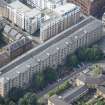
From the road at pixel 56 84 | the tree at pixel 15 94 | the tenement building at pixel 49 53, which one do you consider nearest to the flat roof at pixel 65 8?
the tenement building at pixel 49 53

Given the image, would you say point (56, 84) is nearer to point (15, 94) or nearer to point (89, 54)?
point (15, 94)

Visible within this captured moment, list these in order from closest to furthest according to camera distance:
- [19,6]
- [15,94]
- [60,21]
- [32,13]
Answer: [15,94], [60,21], [32,13], [19,6]

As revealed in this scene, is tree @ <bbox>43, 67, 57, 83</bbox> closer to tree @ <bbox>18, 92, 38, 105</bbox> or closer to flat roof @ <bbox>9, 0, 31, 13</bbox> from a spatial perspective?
tree @ <bbox>18, 92, 38, 105</bbox>

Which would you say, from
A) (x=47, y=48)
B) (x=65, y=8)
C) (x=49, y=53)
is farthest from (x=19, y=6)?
(x=49, y=53)

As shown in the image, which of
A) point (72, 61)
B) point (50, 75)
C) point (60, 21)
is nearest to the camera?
point (50, 75)

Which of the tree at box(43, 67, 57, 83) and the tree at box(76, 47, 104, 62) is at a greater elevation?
the tree at box(76, 47, 104, 62)

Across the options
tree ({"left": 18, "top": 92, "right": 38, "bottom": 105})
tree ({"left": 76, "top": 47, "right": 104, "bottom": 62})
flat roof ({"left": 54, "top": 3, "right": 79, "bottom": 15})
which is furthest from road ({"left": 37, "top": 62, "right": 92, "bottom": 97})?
flat roof ({"left": 54, "top": 3, "right": 79, "bottom": 15})

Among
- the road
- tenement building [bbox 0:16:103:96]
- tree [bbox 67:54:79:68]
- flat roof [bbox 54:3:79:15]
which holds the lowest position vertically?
the road

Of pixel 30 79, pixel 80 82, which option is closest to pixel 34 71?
pixel 30 79
